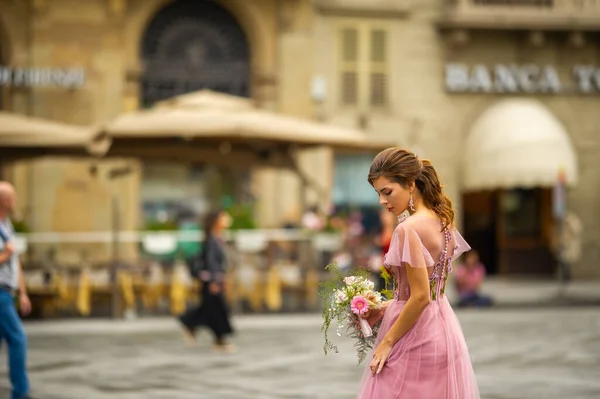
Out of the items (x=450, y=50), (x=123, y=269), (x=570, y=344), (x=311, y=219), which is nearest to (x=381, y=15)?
(x=450, y=50)

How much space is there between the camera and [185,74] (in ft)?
83.9

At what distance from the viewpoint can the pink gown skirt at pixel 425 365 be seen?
18.3 feet

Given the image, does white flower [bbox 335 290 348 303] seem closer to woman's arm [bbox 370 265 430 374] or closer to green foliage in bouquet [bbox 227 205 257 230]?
woman's arm [bbox 370 265 430 374]

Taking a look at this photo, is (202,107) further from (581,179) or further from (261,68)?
(581,179)

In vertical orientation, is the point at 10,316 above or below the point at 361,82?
below

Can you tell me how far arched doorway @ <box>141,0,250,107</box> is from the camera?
84.0 ft

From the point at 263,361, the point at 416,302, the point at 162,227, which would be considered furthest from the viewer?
the point at 162,227

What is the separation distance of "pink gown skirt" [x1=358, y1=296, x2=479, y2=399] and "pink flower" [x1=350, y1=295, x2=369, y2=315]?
16cm

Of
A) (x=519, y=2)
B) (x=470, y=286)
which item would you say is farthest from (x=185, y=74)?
(x=470, y=286)

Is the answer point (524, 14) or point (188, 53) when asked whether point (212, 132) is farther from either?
point (524, 14)

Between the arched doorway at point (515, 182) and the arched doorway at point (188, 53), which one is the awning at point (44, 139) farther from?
the arched doorway at point (515, 182)

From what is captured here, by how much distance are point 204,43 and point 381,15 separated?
3.94 m

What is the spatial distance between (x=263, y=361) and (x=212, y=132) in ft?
19.3

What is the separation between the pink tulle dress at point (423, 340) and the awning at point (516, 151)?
21125mm
